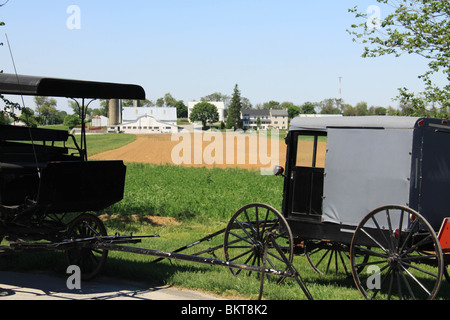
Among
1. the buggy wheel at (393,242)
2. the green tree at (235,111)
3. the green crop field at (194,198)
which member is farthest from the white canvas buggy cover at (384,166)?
the green tree at (235,111)

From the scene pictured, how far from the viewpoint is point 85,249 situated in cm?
825

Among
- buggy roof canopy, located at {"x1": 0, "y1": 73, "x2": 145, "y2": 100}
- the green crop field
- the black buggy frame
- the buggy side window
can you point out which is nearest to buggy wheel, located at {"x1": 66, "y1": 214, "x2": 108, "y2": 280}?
buggy roof canopy, located at {"x1": 0, "y1": 73, "x2": 145, "y2": 100}

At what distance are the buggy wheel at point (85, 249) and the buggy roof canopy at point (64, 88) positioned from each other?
1.82 metres

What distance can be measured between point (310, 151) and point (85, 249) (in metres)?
3.56

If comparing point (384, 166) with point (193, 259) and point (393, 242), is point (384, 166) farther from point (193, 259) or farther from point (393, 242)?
point (193, 259)

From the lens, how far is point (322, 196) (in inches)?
305

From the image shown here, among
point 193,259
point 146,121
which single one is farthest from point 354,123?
point 146,121

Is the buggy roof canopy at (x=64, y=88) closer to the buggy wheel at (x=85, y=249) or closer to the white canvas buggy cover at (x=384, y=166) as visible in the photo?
the buggy wheel at (x=85, y=249)

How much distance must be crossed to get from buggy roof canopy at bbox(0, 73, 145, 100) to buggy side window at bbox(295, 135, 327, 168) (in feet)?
9.09

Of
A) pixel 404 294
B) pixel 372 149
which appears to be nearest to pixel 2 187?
pixel 372 149

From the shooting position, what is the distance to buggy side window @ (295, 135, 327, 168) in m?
8.02

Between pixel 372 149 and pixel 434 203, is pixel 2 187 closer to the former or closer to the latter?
pixel 372 149

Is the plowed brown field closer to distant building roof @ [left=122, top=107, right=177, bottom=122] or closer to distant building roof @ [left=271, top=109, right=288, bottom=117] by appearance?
distant building roof @ [left=122, top=107, right=177, bottom=122]

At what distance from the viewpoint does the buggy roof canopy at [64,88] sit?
7.44 m
